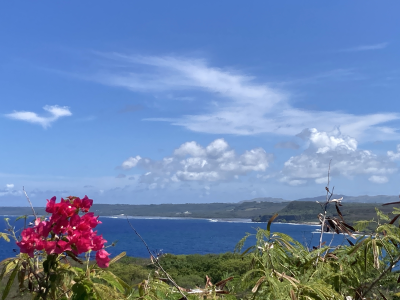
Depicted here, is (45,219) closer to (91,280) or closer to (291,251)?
(91,280)

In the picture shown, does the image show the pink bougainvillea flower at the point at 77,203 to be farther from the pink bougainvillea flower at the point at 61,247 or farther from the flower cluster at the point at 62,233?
the pink bougainvillea flower at the point at 61,247

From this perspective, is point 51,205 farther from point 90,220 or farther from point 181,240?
point 181,240

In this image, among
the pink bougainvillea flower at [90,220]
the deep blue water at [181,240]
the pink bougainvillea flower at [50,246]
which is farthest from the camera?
the deep blue water at [181,240]

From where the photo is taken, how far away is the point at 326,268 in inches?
86.4

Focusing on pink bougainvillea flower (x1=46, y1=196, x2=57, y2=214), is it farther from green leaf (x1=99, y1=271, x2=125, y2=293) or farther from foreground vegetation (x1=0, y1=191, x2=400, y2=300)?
green leaf (x1=99, y1=271, x2=125, y2=293)

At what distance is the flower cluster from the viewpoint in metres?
1.49

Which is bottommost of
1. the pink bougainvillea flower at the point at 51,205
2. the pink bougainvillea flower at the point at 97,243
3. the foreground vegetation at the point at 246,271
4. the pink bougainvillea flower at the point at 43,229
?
the foreground vegetation at the point at 246,271

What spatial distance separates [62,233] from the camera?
154 centimetres

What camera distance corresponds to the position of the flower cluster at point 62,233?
1488 mm

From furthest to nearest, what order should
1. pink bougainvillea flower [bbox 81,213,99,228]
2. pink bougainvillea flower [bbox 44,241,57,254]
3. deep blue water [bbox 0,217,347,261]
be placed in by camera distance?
deep blue water [bbox 0,217,347,261] → pink bougainvillea flower [bbox 81,213,99,228] → pink bougainvillea flower [bbox 44,241,57,254]

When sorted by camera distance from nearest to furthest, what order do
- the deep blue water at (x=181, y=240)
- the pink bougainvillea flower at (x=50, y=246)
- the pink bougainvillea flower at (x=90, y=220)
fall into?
the pink bougainvillea flower at (x=50, y=246), the pink bougainvillea flower at (x=90, y=220), the deep blue water at (x=181, y=240)

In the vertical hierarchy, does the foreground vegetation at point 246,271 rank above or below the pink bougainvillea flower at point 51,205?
below

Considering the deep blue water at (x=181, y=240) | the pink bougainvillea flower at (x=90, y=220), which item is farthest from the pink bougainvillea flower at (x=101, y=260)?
the deep blue water at (x=181, y=240)

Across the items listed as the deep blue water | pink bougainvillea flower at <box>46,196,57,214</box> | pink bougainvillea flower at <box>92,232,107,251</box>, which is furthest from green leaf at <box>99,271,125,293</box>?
the deep blue water
